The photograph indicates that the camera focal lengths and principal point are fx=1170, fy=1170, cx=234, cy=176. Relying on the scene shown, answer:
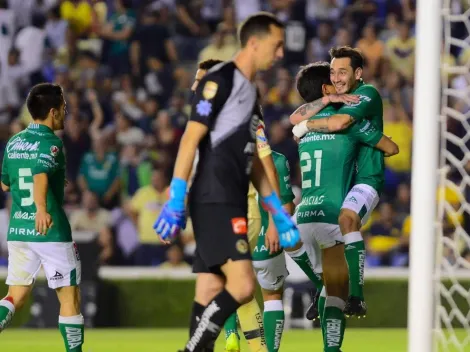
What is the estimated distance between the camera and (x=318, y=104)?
8.68 m

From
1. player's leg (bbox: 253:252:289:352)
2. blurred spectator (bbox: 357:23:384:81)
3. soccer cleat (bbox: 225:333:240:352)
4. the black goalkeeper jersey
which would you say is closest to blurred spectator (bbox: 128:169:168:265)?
A: blurred spectator (bbox: 357:23:384:81)

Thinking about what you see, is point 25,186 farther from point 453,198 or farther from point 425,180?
point 453,198

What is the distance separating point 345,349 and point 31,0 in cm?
896

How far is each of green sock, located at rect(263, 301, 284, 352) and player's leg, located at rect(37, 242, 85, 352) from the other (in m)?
1.43

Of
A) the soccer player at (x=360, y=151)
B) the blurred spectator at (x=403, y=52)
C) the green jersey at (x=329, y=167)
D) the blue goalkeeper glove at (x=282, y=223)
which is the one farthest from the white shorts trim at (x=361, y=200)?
the blurred spectator at (x=403, y=52)

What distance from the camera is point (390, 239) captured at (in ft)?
50.1

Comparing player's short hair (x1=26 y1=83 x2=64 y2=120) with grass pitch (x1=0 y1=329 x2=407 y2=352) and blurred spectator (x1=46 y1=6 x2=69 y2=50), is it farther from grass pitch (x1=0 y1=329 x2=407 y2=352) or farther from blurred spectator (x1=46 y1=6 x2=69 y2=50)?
blurred spectator (x1=46 y1=6 x2=69 y2=50)

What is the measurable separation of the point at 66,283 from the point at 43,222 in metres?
0.45

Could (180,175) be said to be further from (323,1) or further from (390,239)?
(323,1)

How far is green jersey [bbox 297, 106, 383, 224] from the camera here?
8539mm

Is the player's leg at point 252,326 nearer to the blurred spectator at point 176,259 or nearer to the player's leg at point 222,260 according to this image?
the player's leg at point 222,260

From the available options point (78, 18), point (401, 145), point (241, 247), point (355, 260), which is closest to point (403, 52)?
point (401, 145)

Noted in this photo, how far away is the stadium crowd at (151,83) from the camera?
614 inches

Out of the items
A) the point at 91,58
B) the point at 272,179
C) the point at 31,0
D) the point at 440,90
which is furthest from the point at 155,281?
the point at 440,90
